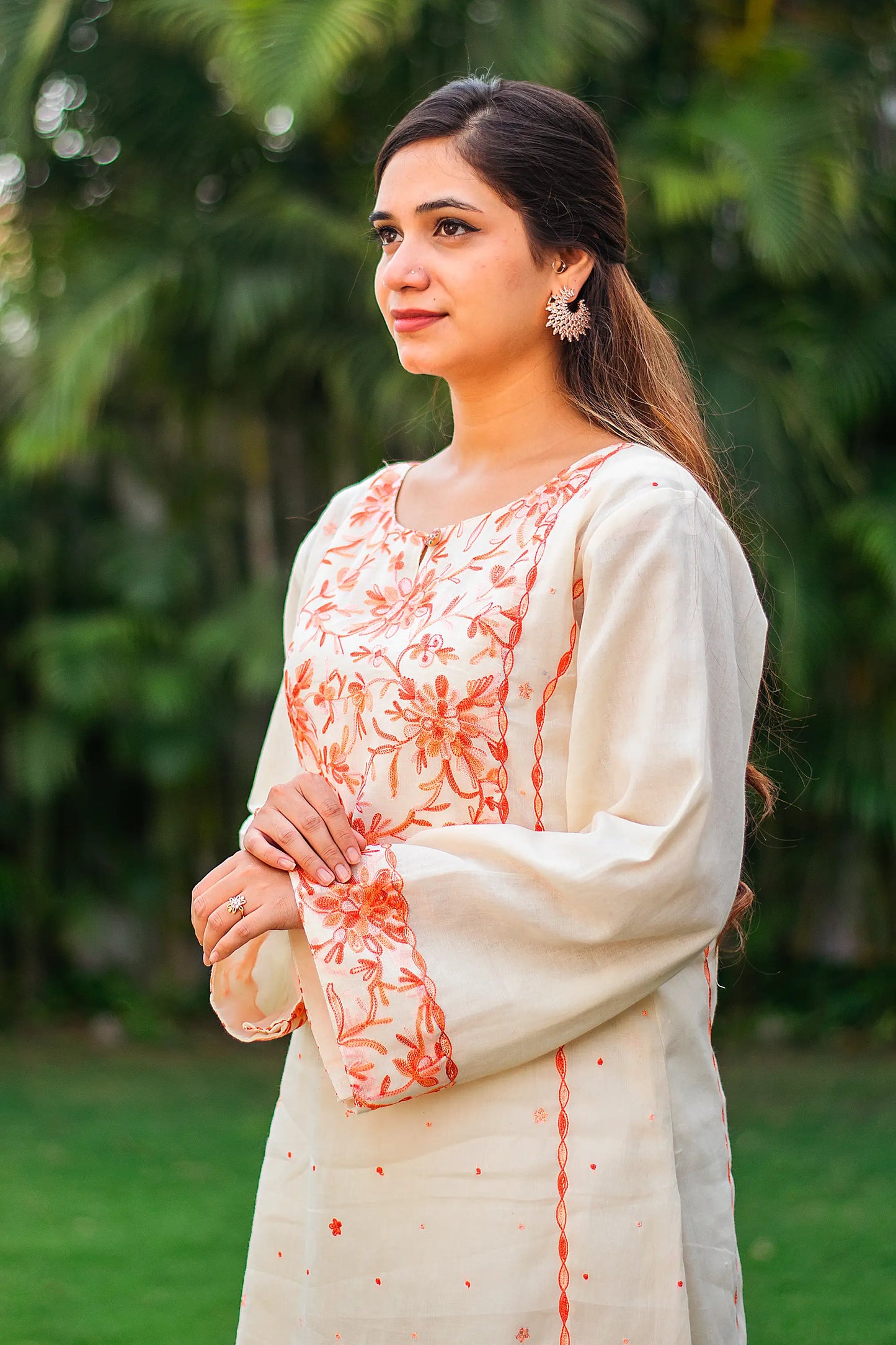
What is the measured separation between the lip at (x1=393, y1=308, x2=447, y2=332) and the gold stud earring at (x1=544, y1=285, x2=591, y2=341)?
129mm

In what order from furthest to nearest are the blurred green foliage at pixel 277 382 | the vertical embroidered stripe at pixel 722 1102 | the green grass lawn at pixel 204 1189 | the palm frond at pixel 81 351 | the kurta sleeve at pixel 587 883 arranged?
the palm frond at pixel 81 351
the blurred green foliage at pixel 277 382
the green grass lawn at pixel 204 1189
the vertical embroidered stripe at pixel 722 1102
the kurta sleeve at pixel 587 883

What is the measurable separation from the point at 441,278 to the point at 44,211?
15.6 feet

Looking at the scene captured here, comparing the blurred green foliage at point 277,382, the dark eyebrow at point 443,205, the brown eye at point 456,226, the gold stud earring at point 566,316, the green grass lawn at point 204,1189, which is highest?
the dark eyebrow at point 443,205

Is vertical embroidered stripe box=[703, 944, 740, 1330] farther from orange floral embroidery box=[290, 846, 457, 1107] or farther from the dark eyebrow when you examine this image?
the dark eyebrow

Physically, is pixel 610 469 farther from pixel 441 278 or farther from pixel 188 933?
pixel 188 933

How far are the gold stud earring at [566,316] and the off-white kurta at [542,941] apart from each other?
0.17 m

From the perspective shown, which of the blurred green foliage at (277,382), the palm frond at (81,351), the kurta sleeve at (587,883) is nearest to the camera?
the kurta sleeve at (587,883)

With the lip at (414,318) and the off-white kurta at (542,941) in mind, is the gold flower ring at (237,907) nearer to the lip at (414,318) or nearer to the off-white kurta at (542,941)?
the off-white kurta at (542,941)

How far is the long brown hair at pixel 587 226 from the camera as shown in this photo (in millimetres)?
1568

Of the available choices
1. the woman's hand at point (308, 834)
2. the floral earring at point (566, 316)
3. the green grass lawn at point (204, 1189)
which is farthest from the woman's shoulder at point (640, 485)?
the green grass lawn at point (204, 1189)

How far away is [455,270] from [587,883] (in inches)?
25.9

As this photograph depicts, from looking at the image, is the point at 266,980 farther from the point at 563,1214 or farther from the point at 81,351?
the point at 81,351

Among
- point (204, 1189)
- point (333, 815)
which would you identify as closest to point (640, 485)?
point (333, 815)

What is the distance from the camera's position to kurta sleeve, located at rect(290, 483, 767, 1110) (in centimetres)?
139
